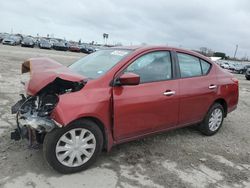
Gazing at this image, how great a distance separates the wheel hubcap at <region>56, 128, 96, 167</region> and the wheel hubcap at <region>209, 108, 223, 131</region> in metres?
2.72

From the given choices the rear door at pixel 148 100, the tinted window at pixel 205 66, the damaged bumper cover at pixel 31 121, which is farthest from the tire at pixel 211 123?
the damaged bumper cover at pixel 31 121

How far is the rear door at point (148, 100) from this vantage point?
163 inches

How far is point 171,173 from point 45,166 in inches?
64.3

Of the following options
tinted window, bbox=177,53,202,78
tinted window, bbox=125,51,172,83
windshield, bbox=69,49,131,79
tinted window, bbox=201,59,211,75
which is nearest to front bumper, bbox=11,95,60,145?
windshield, bbox=69,49,131,79

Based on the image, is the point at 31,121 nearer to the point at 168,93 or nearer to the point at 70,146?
the point at 70,146

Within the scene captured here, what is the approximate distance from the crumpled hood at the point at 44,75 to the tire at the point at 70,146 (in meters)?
0.56

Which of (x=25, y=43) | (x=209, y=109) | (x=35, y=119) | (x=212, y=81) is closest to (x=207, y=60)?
(x=212, y=81)

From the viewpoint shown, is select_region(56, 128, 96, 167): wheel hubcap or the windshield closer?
select_region(56, 128, 96, 167): wheel hubcap

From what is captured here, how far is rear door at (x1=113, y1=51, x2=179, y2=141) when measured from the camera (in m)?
4.13

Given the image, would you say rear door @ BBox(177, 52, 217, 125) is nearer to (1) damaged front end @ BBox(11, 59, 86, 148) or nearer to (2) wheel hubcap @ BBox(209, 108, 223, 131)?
(2) wheel hubcap @ BBox(209, 108, 223, 131)

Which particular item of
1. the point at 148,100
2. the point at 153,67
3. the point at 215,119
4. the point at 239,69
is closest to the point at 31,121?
the point at 148,100

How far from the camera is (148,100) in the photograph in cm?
439

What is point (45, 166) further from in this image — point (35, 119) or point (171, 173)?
point (171, 173)

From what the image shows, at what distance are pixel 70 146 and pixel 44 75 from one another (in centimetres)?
94
